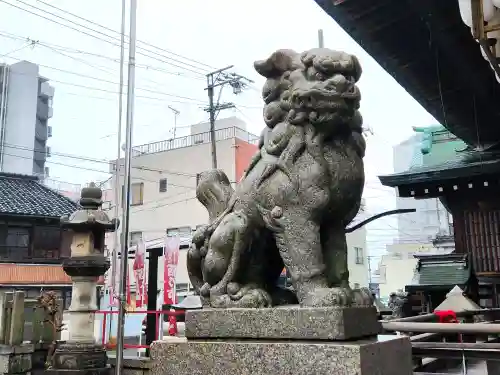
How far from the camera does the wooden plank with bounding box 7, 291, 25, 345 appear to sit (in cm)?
834

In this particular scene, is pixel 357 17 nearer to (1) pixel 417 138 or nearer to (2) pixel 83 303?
(2) pixel 83 303

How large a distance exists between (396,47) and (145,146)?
67.2 feet

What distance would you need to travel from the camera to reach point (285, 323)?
2527mm

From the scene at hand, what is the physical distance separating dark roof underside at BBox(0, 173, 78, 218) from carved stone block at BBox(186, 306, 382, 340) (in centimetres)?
1813

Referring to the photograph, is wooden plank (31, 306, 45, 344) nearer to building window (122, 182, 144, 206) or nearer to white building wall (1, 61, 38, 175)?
building window (122, 182, 144, 206)

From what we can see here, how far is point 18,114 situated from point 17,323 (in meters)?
27.6

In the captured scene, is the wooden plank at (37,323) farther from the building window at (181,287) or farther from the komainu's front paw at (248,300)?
the building window at (181,287)

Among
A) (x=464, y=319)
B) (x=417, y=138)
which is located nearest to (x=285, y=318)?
(x=464, y=319)

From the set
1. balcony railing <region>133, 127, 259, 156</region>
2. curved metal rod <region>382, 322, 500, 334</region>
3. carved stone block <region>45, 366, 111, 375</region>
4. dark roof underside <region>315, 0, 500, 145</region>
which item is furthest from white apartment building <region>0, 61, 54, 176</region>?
curved metal rod <region>382, 322, 500, 334</region>

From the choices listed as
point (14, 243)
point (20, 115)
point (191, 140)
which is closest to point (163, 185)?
point (191, 140)

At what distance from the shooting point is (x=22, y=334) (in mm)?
8516

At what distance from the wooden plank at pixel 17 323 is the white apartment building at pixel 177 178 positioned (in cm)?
1307

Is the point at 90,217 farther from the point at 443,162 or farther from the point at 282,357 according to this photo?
the point at 443,162

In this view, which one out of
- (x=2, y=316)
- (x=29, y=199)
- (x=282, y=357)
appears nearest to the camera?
(x=282, y=357)
